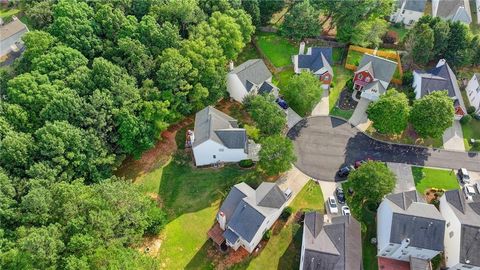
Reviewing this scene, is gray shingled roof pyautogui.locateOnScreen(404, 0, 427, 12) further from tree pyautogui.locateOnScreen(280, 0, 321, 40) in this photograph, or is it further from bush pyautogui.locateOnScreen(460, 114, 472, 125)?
bush pyautogui.locateOnScreen(460, 114, 472, 125)

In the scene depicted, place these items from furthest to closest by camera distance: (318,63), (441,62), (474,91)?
(318,63), (441,62), (474,91)

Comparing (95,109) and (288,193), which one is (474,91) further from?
(95,109)

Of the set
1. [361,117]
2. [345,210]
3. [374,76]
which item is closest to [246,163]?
[345,210]

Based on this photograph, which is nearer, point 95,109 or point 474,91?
point 95,109

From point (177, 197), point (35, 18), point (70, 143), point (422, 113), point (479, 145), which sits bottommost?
point (479, 145)

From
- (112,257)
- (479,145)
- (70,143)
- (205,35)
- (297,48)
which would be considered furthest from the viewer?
(297,48)

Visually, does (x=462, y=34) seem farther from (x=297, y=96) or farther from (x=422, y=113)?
(x=297, y=96)

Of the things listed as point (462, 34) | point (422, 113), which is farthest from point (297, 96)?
point (462, 34)
